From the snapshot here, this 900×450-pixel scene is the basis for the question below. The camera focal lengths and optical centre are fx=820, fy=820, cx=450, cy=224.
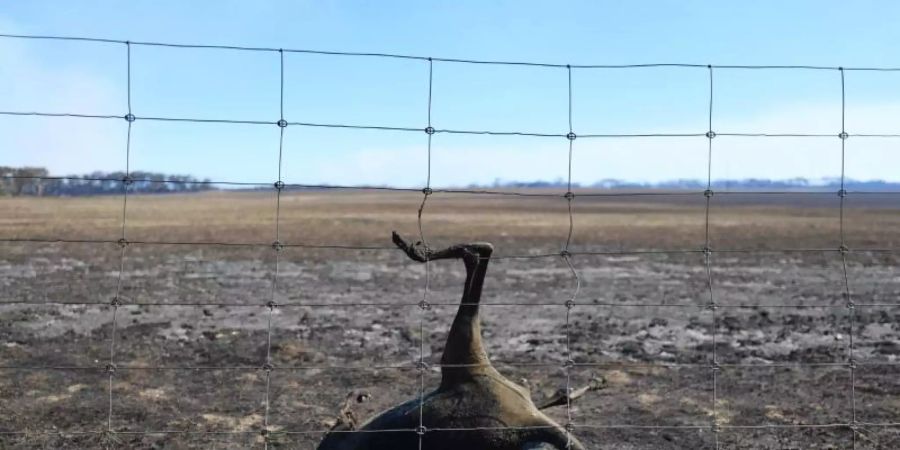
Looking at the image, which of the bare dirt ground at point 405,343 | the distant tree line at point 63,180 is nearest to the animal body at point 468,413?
the bare dirt ground at point 405,343

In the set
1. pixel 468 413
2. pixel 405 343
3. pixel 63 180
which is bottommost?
pixel 405 343

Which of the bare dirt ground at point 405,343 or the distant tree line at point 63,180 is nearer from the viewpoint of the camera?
the distant tree line at point 63,180

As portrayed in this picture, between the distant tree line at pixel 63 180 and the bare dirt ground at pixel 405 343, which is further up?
the distant tree line at pixel 63 180

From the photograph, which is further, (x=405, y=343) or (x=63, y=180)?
(x=405, y=343)

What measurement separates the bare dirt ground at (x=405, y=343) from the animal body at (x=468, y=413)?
1.16 feet

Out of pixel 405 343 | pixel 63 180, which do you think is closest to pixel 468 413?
pixel 63 180

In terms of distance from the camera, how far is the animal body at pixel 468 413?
513 centimetres

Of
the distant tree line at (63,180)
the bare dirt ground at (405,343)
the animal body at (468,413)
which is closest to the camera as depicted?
the distant tree line at (63,180)

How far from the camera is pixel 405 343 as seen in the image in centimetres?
1171

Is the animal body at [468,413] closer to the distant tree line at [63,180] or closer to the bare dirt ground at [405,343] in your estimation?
the bare dirt ground at [405,343]

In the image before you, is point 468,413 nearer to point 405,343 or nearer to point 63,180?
point 63,180

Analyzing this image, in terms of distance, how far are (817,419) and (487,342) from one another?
15.9 ft

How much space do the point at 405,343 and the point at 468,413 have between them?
660 centimetres

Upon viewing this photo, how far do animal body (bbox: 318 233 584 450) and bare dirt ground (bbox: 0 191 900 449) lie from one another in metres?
0.35
